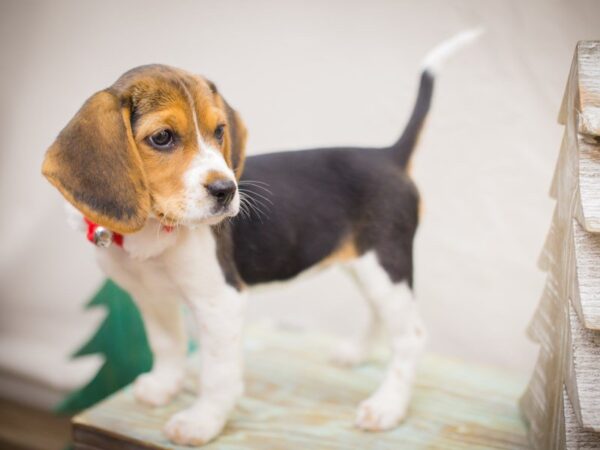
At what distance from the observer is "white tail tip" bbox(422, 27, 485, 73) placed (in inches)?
55.0

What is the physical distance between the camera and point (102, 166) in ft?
3.45

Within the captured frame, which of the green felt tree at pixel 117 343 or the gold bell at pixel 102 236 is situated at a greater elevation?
the gold bell at pixel 102 236

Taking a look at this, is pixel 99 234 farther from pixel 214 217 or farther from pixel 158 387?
pixel 158 387

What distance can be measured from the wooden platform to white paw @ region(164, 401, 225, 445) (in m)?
0.02

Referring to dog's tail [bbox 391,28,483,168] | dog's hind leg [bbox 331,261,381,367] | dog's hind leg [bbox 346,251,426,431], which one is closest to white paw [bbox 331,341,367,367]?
dog's hind leg [bbox 331,261,381,367]

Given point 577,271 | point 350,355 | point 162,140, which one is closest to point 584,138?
point 577,271

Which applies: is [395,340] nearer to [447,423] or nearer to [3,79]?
[447,423]

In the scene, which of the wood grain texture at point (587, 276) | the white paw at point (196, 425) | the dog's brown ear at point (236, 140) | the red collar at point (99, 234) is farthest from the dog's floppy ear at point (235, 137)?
the wood grain texture at point (587, 276)

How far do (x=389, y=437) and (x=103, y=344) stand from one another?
3.08 feet

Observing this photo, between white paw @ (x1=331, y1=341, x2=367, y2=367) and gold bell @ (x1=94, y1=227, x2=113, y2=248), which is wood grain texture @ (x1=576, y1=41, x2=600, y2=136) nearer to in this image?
gold bell @ (x1=94, y1=227, x2=113, y2=248)

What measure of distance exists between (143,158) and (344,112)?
3.29ft

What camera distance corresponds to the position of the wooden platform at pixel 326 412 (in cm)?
138

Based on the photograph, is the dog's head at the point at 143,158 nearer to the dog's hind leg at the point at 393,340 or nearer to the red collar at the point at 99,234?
the red collar at the point at 99,234

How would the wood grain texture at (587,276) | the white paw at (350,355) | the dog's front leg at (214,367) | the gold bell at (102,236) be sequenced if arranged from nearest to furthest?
the wood grain texture at (587,276)
the gold bell at (102,236)
the dog's front leg at (214,367)
the white paw at (350,355)
